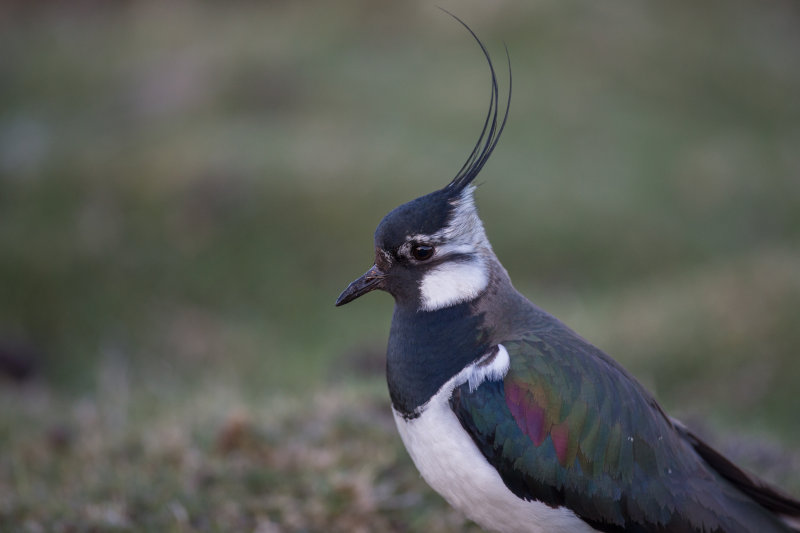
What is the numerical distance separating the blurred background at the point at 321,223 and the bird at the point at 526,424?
3.72 feet

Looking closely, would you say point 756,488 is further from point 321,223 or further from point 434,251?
point 321,223

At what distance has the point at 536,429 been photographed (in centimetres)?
325

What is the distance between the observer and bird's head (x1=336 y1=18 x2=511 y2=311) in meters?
3.59

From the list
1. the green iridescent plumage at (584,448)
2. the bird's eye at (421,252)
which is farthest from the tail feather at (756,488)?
the bird's eye at (421,252)

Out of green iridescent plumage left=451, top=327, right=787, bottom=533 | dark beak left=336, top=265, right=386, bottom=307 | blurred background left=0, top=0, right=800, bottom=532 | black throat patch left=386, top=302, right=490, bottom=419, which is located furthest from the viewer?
blurred background left=0, top=0, right=800, bottom=532

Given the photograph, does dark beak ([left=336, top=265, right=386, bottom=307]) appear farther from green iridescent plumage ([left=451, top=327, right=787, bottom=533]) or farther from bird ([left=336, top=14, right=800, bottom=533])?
green iridescent plumage ([left=451, top=327, right=787, bottom=533])

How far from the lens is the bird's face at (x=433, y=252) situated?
359 cm

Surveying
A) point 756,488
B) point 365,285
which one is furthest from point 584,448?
point 365,285

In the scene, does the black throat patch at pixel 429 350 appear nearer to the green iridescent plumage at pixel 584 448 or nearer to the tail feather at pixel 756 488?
the green iridescent plumage at pixel 584 448

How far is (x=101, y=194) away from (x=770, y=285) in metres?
7.46

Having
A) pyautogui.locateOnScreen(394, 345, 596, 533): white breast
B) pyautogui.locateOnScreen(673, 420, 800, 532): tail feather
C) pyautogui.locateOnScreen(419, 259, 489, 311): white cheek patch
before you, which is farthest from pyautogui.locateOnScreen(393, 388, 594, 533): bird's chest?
pyautogui.locateOnScreen(673, 420, 800, 532): tail feather

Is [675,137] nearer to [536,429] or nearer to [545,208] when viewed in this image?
[545,208]

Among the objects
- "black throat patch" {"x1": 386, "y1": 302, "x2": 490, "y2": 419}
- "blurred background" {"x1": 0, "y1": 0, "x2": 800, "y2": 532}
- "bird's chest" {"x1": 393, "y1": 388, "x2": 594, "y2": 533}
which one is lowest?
"blurred background" {"x1": 0, "y1": 0, "x2": 800, "y2": 532}

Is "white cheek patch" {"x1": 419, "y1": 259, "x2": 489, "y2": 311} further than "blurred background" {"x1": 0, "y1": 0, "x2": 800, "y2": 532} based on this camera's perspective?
No
